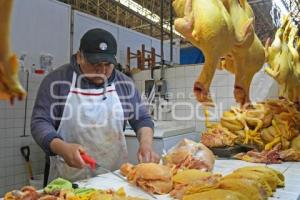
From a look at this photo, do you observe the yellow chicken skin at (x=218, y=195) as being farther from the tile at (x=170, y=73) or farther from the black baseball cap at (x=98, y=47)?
the tile at (x=170, y=73)

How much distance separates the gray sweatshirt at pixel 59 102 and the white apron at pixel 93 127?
0.04m

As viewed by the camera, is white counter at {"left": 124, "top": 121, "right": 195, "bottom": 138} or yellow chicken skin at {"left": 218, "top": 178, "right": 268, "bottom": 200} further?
white counter at {"left": 124, "top": 121, "right": 195, "bottom": 138}

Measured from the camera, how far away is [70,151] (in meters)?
1.62

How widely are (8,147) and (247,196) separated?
103 inches

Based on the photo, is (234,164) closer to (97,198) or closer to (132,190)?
(132,190)

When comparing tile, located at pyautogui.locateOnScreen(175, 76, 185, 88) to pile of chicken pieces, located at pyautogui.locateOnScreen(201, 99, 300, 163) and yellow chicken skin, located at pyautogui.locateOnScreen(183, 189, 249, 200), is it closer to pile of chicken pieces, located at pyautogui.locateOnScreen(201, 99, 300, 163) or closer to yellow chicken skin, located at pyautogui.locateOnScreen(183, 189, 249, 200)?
pile of chicken pieces, located at pyautogui.locateOnScreen(201, 99, 300, 163)

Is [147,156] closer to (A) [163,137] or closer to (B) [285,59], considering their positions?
(A) [163,137]

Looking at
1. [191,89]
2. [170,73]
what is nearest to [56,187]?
[191,89]

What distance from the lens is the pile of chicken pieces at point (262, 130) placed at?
90.3 inches

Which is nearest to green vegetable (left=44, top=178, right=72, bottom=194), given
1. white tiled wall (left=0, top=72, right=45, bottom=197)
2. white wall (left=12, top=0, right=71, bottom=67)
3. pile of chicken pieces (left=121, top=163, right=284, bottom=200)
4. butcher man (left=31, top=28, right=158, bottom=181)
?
pile of chicken pieces (left=121, top=163, right=284, bottom=200)

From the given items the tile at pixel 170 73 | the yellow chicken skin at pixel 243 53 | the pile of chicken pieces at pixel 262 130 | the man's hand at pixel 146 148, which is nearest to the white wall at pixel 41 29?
the tile at pixel 170 73

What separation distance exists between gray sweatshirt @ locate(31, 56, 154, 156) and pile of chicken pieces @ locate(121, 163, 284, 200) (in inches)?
23.7

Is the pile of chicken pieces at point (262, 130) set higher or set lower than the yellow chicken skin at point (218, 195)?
higher

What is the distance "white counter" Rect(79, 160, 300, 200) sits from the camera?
1.41 meters
